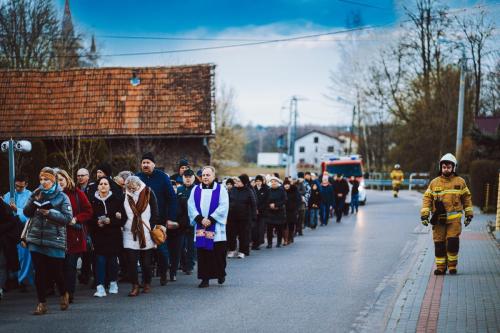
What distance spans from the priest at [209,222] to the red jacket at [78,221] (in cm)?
196

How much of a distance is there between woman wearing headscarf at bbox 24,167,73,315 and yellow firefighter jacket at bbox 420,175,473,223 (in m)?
5.83

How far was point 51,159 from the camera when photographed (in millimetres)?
24672

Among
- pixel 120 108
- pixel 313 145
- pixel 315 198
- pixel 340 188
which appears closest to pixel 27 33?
pixel 120 108

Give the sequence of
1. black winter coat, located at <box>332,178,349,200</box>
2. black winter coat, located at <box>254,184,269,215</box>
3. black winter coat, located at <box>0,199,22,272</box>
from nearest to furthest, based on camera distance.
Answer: black winter coat, located at <box>0,199,22,272</box> < black winter coat, located at <box>254,184,269,215</box> < black winter coat, located at <box>332,178,349,200</box>

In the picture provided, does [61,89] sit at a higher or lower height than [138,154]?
higher

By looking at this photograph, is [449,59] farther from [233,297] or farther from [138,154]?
[233,297]

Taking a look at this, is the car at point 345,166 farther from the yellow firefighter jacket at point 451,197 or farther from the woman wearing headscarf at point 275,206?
the yellow firefighter jacket at point 451,197

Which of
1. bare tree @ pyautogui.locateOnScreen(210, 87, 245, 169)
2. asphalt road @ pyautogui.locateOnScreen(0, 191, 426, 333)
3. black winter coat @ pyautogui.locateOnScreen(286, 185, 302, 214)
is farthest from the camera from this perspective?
bare tree @ pyautogui.locateOnScreen(210, 87, 245, 169)

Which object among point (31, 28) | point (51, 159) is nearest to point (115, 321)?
point (51, 159)

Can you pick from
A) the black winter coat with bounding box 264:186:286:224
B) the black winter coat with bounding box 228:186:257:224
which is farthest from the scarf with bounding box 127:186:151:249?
the black winter coat with bounding box 264:186:286:224

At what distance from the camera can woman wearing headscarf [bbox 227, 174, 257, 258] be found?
16500mm

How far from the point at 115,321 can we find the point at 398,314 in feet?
11.0

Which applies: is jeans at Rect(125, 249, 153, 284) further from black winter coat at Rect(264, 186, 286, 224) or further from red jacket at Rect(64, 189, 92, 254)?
black winter coat at Rect(264, 186, 286, 224)

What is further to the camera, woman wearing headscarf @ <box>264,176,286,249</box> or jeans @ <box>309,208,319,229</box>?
jeans @ <box>309,208,319,229</box>
